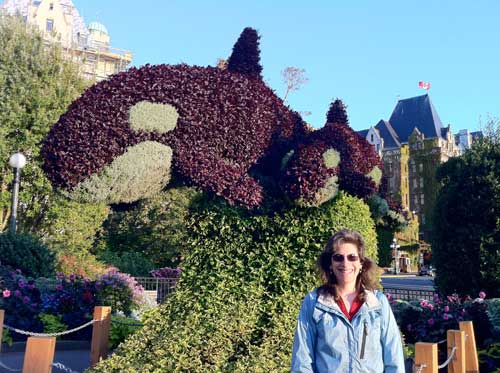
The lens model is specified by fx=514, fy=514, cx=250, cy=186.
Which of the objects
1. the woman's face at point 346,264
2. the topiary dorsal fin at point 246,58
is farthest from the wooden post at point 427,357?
the topiary dorsal fin at point 246,58

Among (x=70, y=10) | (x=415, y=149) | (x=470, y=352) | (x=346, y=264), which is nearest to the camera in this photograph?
(x=346, y=264)

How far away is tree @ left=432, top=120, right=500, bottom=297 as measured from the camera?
9.49 m

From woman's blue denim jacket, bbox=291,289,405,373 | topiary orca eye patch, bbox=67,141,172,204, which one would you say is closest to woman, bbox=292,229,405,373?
woman's blue denim jacket, bbox=291,289,405,373

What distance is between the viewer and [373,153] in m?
5.33

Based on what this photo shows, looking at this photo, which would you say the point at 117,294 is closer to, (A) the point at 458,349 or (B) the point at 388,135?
(A) the point at 458,349

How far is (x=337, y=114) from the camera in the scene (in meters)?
5.58

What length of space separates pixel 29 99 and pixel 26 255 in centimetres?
629

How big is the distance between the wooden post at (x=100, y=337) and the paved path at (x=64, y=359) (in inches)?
53.4

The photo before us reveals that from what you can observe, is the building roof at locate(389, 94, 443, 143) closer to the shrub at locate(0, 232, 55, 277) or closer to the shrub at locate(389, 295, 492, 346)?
the shrub at locate(0, 232, 55, 277)

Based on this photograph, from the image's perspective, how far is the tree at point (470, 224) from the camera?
9492 millimetres

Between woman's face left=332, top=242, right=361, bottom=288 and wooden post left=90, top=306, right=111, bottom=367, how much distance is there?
3.26 m

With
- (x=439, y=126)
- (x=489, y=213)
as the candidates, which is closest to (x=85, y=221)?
(x=489, y=213)

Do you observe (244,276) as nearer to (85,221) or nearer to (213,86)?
(213,86)

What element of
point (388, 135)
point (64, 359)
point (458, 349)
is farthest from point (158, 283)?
point (388, 135)
